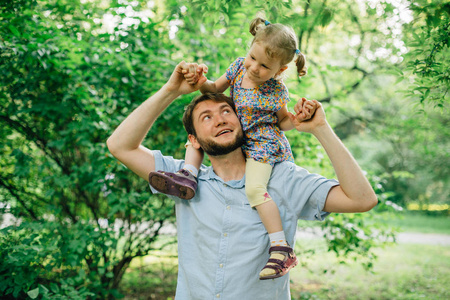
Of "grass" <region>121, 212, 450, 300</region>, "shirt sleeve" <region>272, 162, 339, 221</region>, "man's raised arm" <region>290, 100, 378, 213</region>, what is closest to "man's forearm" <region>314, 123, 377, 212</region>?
"man's raised arm" <region>290, 100, 378, 213</region>

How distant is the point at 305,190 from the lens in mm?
1756

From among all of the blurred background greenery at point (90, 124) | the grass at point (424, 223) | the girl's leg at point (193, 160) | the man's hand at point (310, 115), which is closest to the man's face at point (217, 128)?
the girl's leg at point (193, 160)

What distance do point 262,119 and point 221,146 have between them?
279 millimetres

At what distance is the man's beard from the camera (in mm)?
1835

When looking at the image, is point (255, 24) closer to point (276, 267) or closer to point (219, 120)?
point (219, 120)

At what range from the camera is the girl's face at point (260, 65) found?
1853 millimetres

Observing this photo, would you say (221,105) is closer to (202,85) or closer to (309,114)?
(202,85)

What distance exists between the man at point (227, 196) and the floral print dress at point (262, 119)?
6cm

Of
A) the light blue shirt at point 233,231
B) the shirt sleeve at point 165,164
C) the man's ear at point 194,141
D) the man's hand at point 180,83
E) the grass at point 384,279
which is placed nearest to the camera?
the light blue shirt at point 233,231

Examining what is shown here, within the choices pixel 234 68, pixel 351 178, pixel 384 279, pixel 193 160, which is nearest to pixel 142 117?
pixel 193 160

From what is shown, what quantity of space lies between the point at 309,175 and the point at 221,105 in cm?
59

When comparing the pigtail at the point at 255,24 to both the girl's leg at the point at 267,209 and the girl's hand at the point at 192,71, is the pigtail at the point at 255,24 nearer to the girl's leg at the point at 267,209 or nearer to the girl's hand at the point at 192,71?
the girl's hand at the point at 192,71

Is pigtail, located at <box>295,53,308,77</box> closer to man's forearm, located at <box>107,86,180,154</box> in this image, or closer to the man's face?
the man's face

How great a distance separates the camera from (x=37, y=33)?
274 cm
